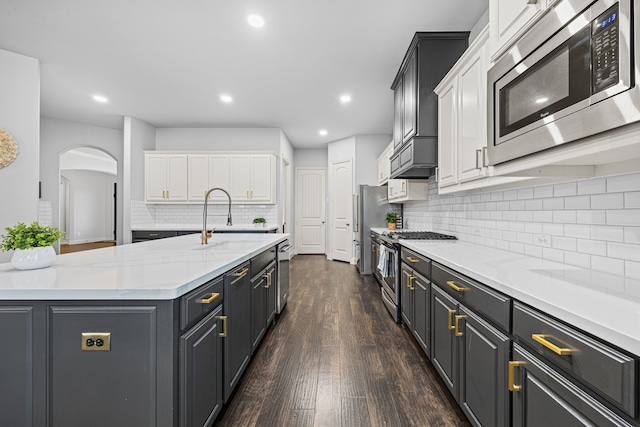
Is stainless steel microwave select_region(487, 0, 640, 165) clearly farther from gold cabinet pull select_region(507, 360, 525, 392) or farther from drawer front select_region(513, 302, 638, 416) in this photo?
gold cabinet pull select_region(507, 360, 525, 392)

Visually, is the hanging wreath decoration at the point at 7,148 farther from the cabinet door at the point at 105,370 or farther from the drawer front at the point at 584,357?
the drawer front at the point at 584,357

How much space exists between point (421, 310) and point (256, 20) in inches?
111

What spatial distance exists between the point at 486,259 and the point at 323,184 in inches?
247

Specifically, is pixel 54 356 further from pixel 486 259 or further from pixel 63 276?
pixel 486 259

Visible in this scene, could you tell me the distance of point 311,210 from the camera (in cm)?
798

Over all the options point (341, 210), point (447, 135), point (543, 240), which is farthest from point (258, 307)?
point (341, 210)

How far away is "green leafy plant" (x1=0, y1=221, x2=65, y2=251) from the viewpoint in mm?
1381

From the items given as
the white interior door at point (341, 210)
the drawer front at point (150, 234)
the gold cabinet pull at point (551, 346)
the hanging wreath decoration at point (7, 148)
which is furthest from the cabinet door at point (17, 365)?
the white interior door at point (341, 210)

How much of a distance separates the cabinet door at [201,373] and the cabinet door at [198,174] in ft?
14.8

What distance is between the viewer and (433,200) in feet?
12.6

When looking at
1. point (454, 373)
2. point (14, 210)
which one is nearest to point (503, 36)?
point (454, 373)

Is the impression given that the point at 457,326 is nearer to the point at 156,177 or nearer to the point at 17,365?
the point at 17,365

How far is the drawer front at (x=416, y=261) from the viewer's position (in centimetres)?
219

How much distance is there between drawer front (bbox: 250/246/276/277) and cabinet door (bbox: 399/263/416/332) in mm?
1240
